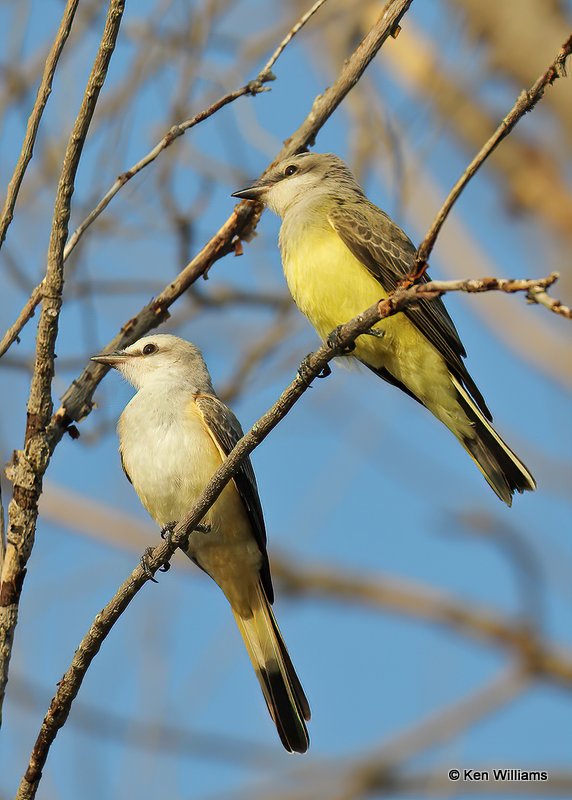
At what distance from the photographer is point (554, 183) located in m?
13.1

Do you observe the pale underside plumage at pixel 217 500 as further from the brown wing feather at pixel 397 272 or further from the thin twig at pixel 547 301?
the thin twig at pixel 547 301

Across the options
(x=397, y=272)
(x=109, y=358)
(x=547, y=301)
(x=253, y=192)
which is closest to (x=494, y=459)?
(x=397, y=272)

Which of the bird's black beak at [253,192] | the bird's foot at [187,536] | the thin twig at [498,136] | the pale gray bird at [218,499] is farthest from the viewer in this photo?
the bird's black beak at [253,192]

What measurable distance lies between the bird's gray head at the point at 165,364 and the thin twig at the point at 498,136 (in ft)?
10.8

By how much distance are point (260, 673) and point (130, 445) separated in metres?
1.47

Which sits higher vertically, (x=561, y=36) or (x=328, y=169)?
(x=561, y=36)

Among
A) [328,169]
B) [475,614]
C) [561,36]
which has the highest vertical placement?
[561,36]

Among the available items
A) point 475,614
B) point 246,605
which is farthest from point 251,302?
point 475,614

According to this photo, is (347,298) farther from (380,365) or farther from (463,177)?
(463,177)

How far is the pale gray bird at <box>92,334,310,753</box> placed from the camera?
587cm

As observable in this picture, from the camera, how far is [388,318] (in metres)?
5.94

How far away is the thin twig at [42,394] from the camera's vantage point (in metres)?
3.93

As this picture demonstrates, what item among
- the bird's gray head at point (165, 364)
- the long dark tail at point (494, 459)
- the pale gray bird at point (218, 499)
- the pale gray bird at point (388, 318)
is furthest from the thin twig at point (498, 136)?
the bird's gray head at point (165, 364)

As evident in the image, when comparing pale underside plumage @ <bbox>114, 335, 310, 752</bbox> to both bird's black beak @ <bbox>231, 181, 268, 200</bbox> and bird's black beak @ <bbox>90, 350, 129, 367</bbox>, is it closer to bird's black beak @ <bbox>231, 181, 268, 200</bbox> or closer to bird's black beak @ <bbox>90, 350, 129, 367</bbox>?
bird's black beak @ <bbox>90, 350, 129, 367</bbox>
